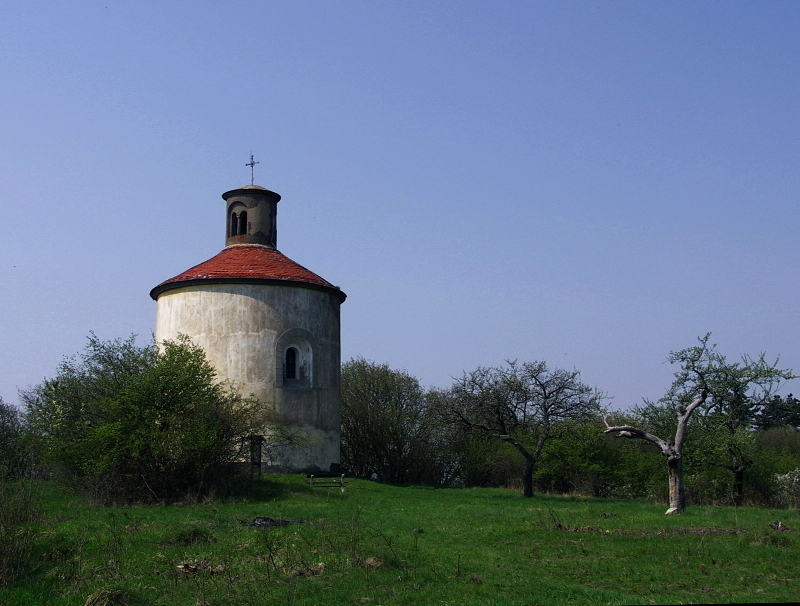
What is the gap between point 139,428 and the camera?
79.2ft

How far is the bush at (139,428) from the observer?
23906 mm

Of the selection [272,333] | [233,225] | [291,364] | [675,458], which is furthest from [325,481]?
[675,458]

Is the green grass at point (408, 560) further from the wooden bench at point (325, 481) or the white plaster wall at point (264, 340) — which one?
the white plaster wall at point (264, 340)

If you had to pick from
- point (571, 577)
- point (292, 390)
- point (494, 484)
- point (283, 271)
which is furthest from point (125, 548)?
point (494, 484)

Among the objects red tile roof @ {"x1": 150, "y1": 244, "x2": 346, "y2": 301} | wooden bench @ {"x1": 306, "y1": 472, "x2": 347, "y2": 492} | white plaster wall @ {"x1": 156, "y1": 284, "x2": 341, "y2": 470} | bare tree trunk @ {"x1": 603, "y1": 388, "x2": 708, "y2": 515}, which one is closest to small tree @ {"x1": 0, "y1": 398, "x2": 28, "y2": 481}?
white plaster wall @ {"x1": 156, "y1": 284, "x2": 341, "y2": 470}

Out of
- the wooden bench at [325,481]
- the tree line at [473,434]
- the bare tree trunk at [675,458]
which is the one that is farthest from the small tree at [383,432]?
the bare tree trunk at [675,458]

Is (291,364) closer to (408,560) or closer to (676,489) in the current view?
(676,489)

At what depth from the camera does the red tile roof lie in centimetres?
3297

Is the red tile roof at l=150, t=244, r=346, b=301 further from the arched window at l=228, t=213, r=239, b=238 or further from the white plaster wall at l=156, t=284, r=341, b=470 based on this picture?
the arched window at l=228, t=213, r=239, b=238

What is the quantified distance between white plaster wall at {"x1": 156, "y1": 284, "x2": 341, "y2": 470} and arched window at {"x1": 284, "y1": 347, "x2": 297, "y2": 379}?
2.34ft

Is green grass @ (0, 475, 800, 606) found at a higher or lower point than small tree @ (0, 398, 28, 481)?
lower

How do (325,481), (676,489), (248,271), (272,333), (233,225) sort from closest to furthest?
(676,489), (325,481), (272,333), (248,271), (233,225)

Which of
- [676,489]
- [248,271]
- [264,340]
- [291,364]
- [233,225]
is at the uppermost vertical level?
[233,225]

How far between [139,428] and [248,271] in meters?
10.5
